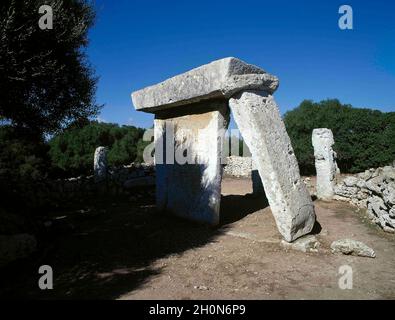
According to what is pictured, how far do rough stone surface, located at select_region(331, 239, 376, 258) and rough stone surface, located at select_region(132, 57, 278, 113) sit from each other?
2.86 m

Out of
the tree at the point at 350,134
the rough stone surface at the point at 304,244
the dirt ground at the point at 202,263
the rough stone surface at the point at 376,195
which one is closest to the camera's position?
the dirt ground at the point at 202,263

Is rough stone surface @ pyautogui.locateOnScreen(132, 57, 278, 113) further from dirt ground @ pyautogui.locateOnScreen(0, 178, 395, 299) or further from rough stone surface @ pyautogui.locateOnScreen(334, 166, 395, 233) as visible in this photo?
rough stone surface @ pyautogui.locateOnScreen(334, 166, 395, 233)

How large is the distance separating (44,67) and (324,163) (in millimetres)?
7563

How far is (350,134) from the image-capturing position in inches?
639

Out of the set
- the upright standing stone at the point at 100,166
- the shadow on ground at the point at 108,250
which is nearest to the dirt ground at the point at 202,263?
the shadow on ground at the point at 108,250

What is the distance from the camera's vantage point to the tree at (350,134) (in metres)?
15.3

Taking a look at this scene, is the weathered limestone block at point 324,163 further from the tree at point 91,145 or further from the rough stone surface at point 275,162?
the tree at point 91,145

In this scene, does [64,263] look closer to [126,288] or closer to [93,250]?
[93,250]

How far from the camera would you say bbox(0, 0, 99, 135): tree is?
5.74 m

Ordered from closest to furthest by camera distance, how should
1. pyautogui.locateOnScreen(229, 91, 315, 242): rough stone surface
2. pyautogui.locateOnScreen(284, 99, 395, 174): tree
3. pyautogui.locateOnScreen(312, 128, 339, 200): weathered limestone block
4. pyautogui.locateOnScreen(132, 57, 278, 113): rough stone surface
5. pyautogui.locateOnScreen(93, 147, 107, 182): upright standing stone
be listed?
pyautogui.locateOnScreen(229, 91, 315, 242): rough stone surface
pyautogui.locateOnScreen(132, 57, 278, 113): rough stone surface
pyautogui.locateOnScreen(312, 128, 339, 200): weathered limestone block
pyautogui.locateOnScreen(93, 147, 107, 182): upright standing stone
pyautogui.locateOnScreen(284, 99, 395, 174): tree

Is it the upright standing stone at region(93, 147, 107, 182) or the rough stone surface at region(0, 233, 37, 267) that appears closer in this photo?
the rough stone surface at region(0, 233, 37, 267)

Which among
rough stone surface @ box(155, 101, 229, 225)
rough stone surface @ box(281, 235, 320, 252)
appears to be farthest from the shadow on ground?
rough stone surface @ box(281, 235, 320, 252)

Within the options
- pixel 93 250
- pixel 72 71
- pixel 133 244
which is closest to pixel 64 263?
pixel 93 250

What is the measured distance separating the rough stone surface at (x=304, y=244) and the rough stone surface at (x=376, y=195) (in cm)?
180
